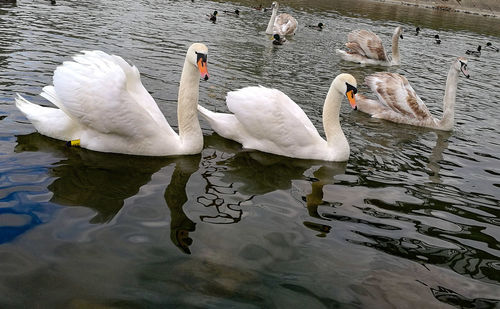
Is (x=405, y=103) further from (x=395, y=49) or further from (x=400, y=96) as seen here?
(x=395, y=49)

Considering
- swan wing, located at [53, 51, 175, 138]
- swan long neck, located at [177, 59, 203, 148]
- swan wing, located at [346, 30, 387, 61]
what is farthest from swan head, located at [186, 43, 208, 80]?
swan wing, located at [346, 30, 387, 61]

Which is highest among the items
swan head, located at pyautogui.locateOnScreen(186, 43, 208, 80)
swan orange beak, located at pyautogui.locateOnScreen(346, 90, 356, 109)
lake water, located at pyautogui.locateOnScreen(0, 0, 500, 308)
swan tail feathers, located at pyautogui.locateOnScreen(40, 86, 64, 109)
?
swan head, located at pyautogui.locateOnScreen(186, 43, 208, 80)

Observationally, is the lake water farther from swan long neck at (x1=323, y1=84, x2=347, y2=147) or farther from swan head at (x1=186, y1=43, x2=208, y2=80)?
swan head at (x1=186, y1=43, x2=208, y2=80)

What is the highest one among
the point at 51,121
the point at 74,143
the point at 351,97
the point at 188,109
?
the point at 351,97

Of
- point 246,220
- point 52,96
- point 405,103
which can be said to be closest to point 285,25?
point 405,103

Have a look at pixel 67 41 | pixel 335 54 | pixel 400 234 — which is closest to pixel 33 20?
pixel 67 41

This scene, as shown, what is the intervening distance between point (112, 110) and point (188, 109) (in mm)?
1260

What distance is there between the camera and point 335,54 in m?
18.8

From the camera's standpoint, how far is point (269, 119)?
24.7ft

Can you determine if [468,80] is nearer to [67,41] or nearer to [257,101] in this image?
[257,101]

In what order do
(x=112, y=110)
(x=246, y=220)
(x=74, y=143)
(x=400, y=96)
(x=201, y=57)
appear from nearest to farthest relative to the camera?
1. (x=246, y=220)
2. (x=112, y=110)
3. (x=201, y=57)
4. (x=74, y=143)
5. (x=400, y=96)

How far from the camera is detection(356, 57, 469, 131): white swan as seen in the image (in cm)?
1070

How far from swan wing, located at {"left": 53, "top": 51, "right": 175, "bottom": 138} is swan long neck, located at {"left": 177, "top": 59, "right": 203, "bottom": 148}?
1.84 ft

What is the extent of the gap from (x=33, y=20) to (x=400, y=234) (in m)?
15.2
